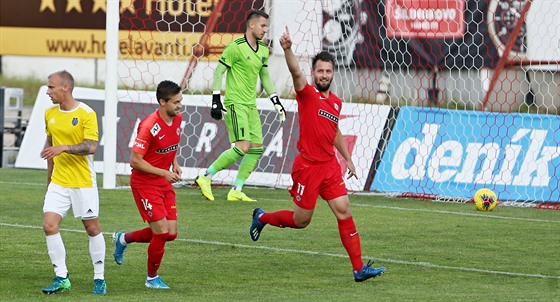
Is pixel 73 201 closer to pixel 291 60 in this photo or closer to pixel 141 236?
pixel 141 236

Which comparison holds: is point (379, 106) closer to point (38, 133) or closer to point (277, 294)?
point (38, 133)

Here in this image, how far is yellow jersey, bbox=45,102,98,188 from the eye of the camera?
897 centimetres

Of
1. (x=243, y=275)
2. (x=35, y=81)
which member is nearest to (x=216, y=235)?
(x=243, y=275)

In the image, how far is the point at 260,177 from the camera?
17703 millimetres

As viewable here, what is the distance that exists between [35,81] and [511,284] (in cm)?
2307

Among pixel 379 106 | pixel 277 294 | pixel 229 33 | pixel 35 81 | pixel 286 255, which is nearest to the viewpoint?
pixel 277 294

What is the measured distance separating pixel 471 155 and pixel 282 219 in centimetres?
636

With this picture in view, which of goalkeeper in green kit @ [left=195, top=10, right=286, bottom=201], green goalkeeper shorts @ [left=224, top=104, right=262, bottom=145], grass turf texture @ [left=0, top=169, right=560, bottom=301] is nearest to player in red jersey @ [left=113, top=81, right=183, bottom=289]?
grass turf texture @ [left=0, top=169, right=560, bottom=301]

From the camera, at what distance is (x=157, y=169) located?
9.05m

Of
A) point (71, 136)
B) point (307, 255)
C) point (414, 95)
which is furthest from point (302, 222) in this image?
point (414, 95)

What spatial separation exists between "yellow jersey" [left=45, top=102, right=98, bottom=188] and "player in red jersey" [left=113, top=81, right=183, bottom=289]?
37cm

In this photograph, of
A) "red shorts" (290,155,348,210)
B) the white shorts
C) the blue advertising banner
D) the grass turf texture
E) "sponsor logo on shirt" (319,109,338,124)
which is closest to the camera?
the white shorts

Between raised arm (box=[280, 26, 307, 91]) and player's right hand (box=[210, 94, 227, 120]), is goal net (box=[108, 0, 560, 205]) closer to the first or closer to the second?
player's right hand (box=[210, 94, 227, 120])

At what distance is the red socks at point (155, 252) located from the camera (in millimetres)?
9141
